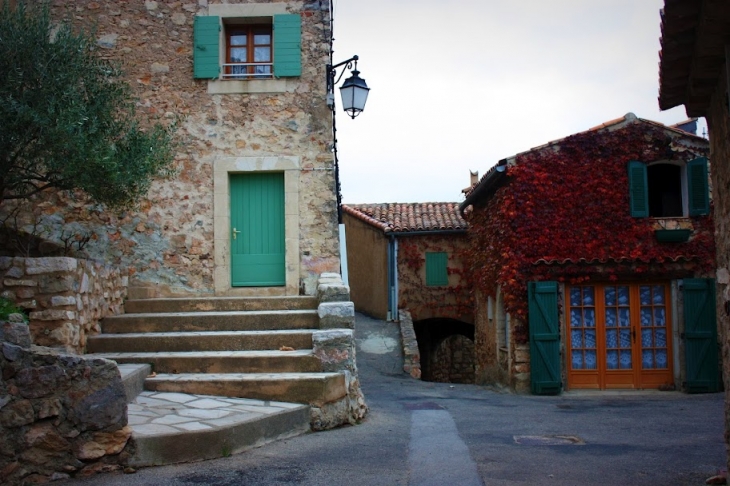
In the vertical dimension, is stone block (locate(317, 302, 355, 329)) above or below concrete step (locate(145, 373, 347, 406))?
above

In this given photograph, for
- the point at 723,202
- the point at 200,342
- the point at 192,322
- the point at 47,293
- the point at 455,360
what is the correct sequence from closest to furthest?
the point at 723,202 → the point at 47,293 → the point at 200,342 → the point at 192,322 → the point at 455,360

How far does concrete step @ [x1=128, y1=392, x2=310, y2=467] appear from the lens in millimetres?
5031

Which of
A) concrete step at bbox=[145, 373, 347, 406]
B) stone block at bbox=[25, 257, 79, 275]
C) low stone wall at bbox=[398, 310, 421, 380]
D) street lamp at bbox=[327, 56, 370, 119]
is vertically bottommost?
low stone wall at bbox=[398, 310, 421, 380]

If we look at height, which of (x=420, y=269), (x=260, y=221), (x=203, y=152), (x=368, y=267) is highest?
(x=203, y=152)

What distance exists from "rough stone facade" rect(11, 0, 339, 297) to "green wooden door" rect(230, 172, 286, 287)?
0.21 m

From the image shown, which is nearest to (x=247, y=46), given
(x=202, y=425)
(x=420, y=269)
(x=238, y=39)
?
(x=238, y=39)

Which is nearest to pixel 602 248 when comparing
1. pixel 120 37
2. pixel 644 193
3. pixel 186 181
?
pixel 644 193

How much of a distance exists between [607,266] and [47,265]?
975 centimetres

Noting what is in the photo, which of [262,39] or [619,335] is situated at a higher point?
[262,39]

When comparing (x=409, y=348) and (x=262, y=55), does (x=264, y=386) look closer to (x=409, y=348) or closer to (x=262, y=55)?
(x=262, y=55)

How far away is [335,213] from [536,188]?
5106 mm

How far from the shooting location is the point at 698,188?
13195 mm

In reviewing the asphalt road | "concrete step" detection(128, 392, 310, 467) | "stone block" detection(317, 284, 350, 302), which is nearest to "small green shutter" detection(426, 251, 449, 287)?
the asphalt road

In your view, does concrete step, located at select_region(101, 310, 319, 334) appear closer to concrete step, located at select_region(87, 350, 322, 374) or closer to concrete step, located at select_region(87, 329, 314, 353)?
concrete step, located at select_region(87, 329, 314, 353)
